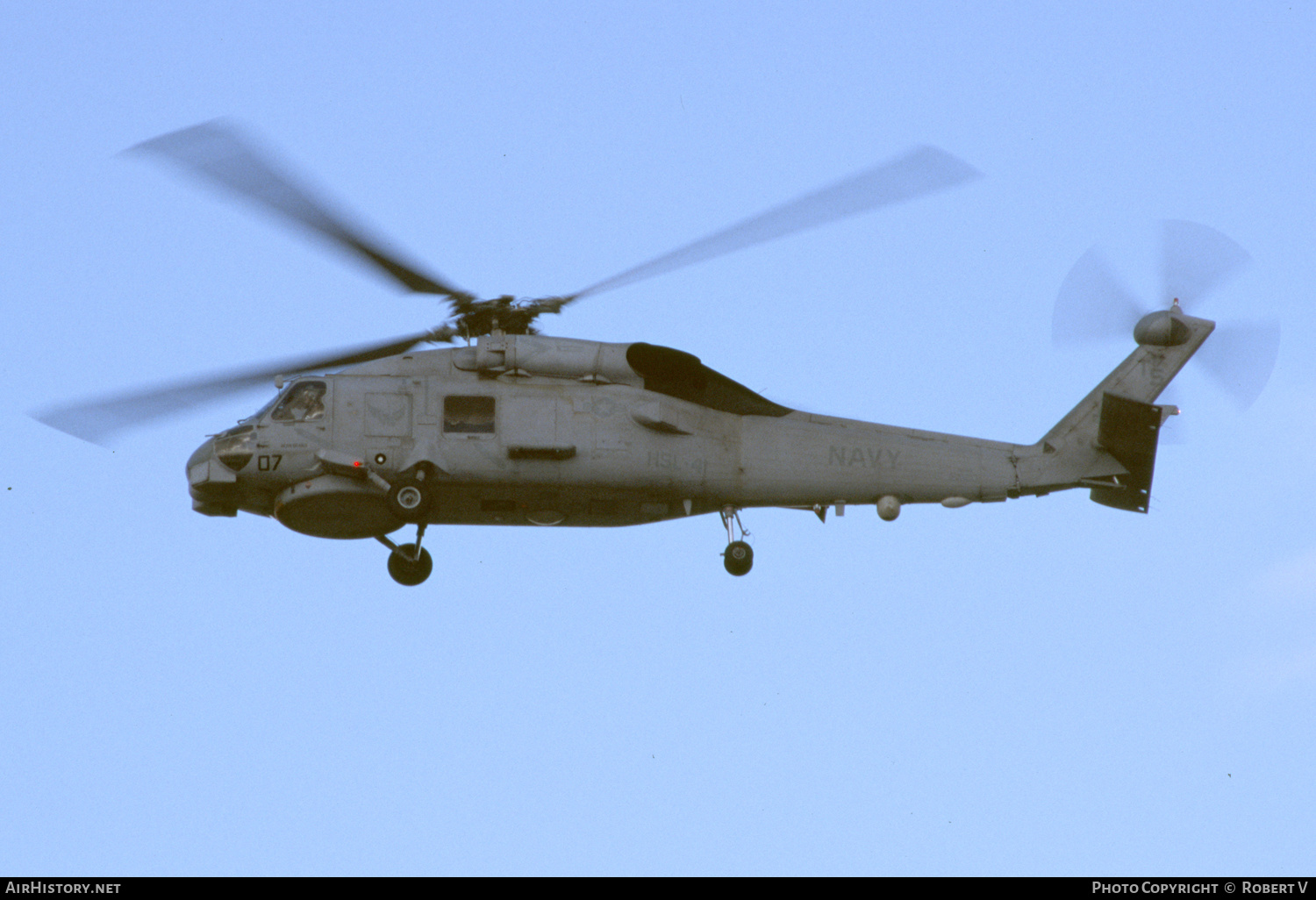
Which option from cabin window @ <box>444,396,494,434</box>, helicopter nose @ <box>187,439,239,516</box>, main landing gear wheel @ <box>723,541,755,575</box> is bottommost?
main landing gear wheel @ <box>723,541,755,575</box>

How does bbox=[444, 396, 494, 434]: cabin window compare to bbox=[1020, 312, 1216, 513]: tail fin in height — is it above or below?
above

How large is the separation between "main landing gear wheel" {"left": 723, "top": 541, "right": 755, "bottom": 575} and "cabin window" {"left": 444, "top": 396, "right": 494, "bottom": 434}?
11.9 feet

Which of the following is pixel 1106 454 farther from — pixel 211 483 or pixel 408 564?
pixel 211 483

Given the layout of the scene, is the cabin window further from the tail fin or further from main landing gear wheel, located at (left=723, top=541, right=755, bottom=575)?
the tail fin

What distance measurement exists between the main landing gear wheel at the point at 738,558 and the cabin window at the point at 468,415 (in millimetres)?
3641

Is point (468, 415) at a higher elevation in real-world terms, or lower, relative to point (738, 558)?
higher

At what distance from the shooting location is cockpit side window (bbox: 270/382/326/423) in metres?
25.3

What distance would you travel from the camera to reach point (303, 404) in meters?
25.4

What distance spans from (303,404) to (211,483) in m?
1.63

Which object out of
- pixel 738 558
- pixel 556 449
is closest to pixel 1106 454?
pixel 738 558

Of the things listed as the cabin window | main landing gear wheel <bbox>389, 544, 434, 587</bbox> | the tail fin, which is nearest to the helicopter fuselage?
the cabin window
